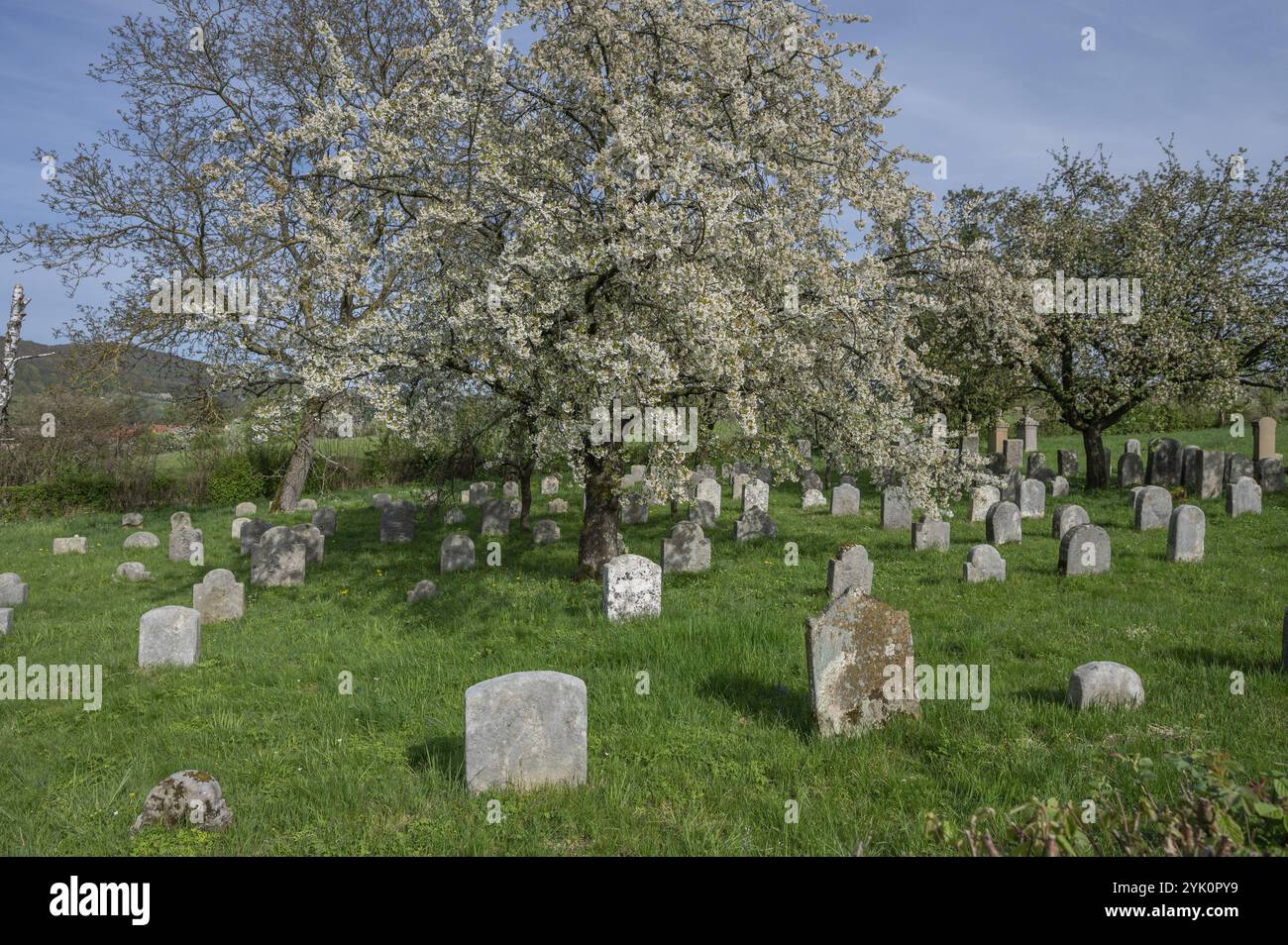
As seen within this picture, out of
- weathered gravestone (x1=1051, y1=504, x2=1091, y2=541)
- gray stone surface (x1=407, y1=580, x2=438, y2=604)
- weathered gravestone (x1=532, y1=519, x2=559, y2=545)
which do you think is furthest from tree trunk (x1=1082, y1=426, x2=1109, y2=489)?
gray stone surface (x1=407, y1=580, x2=438, y2=604)

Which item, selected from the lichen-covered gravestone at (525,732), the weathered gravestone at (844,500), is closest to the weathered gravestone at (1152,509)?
the weathered gravestone at (844,500)

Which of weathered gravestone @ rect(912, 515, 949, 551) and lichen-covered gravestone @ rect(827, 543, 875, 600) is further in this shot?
weathered gravestone @ rect(912, 515, 949, 551)

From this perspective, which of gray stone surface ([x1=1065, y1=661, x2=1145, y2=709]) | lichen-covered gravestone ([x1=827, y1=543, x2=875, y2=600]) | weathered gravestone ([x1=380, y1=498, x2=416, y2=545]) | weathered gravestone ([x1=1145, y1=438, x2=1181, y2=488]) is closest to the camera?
gray stone surface ([x1=1065, y1=661, x2=1145, y2=709])

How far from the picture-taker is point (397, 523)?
17.6m

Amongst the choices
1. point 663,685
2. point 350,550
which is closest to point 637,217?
point 663,685

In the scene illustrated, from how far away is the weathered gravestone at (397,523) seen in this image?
1758 cm

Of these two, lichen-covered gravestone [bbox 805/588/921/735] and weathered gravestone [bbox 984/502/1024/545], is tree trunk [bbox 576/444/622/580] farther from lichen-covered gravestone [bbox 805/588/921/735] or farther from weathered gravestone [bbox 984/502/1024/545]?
weathered gravestone [bbox 984/502/1024/545]

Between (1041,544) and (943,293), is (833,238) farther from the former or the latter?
(1041,544)

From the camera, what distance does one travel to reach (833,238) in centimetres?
1173

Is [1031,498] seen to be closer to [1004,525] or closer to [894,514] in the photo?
[894,514]

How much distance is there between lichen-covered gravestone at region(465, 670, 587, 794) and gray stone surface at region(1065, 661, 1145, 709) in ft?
13.5

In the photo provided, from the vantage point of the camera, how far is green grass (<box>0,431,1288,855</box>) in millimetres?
4906

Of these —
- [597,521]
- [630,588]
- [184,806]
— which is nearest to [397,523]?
[597,521]

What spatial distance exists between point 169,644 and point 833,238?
1053 centimetres
